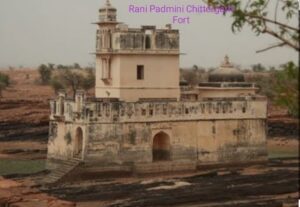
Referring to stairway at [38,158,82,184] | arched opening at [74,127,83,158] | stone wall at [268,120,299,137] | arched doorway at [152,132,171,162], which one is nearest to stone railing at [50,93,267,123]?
arched opening at [74,127,83,158]

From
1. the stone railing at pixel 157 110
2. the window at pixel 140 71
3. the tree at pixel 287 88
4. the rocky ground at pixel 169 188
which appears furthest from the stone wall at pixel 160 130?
the tree at pixel 287 88

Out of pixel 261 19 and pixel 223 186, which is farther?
pixel 223 186

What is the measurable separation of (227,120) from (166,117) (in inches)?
105

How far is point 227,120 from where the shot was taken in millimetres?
30984

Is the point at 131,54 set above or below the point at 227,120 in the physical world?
above

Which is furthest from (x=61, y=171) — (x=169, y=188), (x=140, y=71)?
(x=140, y=71)

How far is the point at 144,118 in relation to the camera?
29.1 meters

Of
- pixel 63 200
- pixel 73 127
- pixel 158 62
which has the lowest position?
pixel 63 200

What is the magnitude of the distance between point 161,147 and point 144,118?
1759 mm

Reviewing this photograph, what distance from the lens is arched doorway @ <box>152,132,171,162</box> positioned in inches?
1176

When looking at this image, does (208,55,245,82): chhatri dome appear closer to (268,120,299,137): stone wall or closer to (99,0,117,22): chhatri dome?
(99,0,117,22): chhatri dome

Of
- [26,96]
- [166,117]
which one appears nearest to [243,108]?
[166,117]

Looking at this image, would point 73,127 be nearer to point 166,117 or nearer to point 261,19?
point 166,117

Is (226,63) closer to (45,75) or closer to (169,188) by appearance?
(169,188)
